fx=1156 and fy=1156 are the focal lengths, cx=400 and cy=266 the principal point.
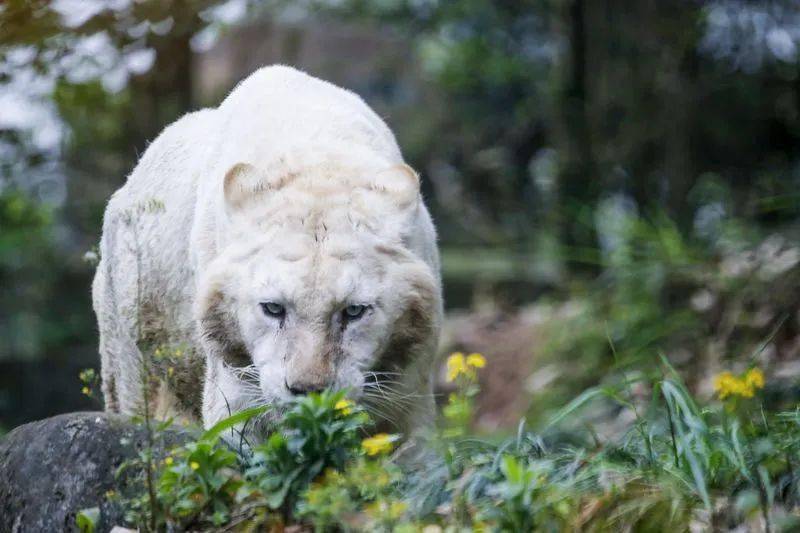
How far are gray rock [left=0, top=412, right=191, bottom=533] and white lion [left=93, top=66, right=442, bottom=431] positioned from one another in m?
0.23

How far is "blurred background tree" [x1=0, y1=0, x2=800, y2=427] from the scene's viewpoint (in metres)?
7.98

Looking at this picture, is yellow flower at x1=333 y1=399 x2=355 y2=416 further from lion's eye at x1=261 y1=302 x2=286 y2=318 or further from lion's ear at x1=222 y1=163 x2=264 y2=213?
lion's ear at x1=222 y1=163 x2=264 y2=213

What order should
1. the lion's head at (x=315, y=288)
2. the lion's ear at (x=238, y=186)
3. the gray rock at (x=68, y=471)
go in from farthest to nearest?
the lion's ear at (x=238, y=186)
the lion's head at (x=315, y=288)
the gray rock at (x=68, y=471)

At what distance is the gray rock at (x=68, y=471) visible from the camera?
4.01m

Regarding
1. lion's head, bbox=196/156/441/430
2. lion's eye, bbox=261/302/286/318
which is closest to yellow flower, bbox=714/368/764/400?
lion's head, bbox=196/156/441/430

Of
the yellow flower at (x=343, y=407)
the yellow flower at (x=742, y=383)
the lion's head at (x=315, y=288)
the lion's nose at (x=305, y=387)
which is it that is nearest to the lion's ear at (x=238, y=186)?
the lion's head at (x=315, y=288)

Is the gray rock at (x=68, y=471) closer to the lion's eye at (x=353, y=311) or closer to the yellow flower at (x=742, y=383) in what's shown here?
the lion's eye at (x=353, y=311)

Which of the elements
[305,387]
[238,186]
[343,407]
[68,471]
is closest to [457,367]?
[343,407]

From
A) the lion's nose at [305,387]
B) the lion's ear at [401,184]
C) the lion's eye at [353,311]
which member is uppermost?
the lion's ear at [401,184]

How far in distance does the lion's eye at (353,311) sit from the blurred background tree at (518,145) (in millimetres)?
1480

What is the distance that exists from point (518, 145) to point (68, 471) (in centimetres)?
1122

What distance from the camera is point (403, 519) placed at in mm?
3566

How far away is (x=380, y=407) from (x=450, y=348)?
644 centimetres


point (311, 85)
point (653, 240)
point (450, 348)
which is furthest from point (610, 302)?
point (311, 85)
